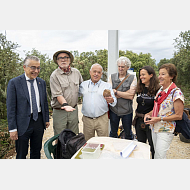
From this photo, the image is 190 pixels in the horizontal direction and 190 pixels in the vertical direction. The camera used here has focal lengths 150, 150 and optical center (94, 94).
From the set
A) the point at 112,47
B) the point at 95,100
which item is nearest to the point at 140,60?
the point at 112,47

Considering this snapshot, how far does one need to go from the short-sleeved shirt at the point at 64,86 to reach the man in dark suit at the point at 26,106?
25 centimetres

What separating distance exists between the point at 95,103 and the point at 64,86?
1.93 ft

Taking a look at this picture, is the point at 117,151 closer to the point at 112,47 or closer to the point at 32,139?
the point at 32,139

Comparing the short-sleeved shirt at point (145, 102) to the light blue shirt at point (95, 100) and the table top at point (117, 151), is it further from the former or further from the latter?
the table top at point (117, 151)

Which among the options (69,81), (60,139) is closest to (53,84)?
(69,81)

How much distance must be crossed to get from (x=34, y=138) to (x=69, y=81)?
105cm

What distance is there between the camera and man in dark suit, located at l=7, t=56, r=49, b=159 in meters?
2.02

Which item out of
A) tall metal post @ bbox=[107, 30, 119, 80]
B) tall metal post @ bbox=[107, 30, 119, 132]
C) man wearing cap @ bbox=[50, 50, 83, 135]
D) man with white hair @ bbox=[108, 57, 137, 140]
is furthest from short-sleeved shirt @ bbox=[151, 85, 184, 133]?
tall metal post @ bbox=[107, 30, 119, 80]

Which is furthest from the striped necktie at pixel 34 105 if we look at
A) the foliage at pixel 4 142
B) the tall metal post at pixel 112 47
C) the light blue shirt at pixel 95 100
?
the tall metal post at pixel 112 47

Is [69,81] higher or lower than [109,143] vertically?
higher

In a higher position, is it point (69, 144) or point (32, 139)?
point (69, 144)

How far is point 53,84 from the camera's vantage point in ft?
8.15

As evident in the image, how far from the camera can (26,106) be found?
6.82 ft

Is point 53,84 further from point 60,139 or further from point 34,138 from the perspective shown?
point 60,139
